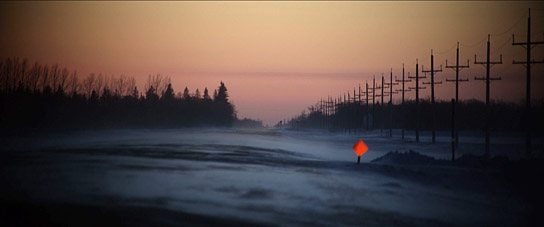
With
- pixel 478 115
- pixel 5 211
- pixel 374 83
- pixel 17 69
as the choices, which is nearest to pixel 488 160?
pixel 5 211

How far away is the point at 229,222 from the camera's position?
36.4 ft

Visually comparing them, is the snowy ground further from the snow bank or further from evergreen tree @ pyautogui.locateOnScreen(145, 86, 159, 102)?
evergreen tree @ pyautogui.locateOnScreen(145, 86, 159, 102)

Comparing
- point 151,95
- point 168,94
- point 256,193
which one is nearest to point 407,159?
point 256,193

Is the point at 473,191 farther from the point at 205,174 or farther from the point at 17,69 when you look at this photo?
the point at 17,69

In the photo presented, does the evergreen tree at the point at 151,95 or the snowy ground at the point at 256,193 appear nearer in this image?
the snowy ground at the point at 256,193

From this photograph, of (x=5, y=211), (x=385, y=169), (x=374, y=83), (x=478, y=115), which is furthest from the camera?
(x=478, y=115)

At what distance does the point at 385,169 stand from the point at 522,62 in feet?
64.9

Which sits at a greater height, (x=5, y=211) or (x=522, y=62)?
(x=522, y=62)

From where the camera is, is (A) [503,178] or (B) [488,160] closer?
(A) [503,178]

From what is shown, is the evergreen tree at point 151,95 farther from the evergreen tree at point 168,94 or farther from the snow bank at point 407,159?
the snow bank at point 407,159

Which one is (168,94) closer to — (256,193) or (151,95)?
(151,95)

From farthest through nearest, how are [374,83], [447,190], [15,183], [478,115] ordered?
[478,115], [374,83], [447,190], [15,183]

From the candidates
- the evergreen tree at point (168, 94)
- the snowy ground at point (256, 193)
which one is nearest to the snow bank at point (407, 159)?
the snowy ground at point (256, 193)

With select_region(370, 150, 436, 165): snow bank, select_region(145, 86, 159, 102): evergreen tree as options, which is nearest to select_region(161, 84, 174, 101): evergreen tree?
select_region(145, 86, 159, 102): evergreen tree
